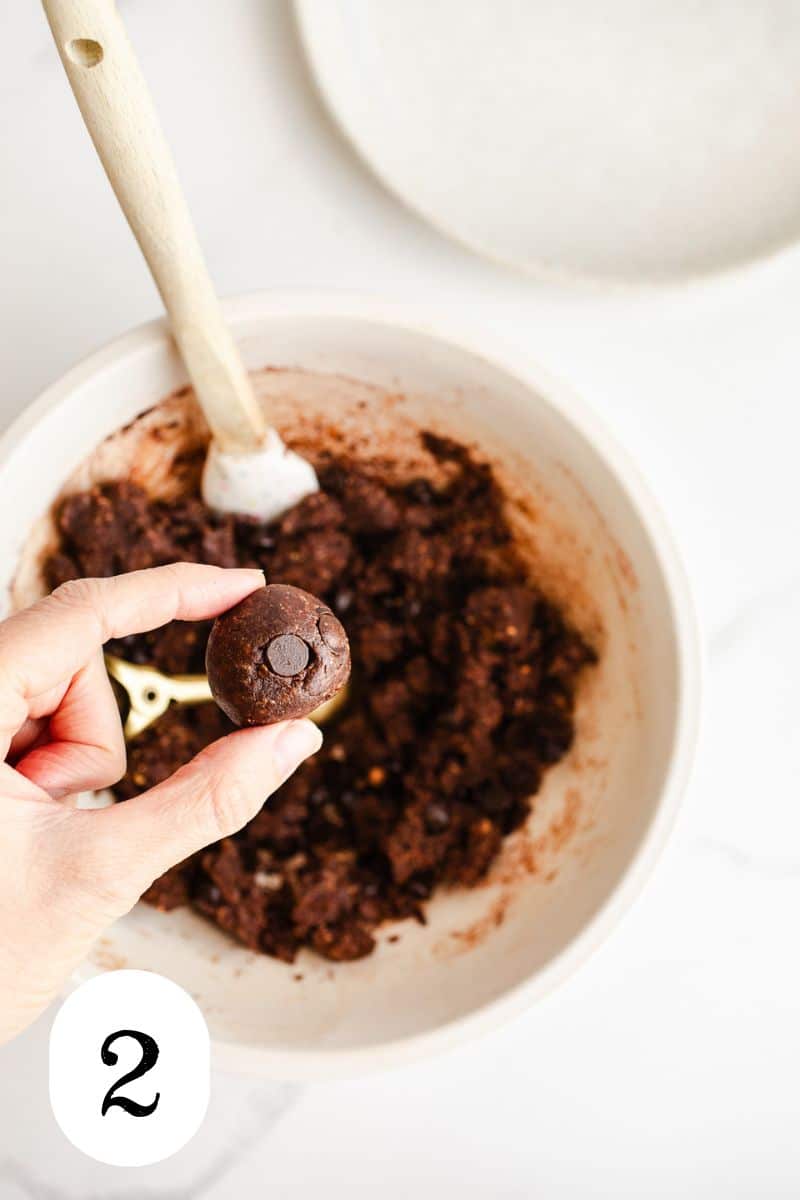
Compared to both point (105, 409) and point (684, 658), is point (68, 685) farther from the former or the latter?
point (684, 658)

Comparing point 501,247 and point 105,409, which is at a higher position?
point 501,247

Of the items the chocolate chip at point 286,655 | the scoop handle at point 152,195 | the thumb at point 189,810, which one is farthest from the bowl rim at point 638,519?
the chocolate chip at point 286,655

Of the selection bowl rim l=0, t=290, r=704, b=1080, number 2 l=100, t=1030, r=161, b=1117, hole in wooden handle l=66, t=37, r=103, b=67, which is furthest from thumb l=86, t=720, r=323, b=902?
hole in wooden handle l=66, t=37, r=103, b=67

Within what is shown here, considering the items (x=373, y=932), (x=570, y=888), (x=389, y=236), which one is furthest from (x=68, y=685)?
(x=389, y=236)

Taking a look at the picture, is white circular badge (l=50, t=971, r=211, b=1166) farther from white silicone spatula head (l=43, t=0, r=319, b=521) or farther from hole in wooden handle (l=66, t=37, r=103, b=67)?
hole in wooden handle (l=66, t=37, r=103, b=67)

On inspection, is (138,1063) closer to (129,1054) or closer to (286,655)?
(129,1054)

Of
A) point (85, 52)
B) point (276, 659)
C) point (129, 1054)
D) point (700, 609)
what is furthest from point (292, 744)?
point (700, 609)

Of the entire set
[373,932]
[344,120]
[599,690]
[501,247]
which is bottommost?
[373,932]
